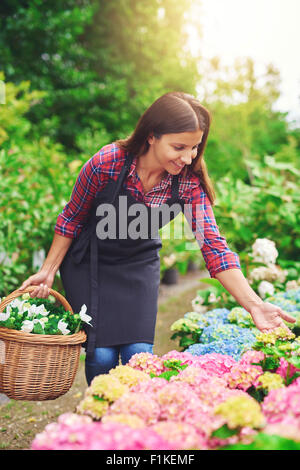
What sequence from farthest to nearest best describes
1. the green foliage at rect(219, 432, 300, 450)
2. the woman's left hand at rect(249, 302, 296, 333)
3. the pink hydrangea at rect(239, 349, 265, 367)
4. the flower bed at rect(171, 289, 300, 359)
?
the flower bed at rect(171, 289, 300, 359) → the woman's left hand at rect(249, 302, 296, 333) → the pink hydrangea at rect(239, 349, 265, 367) → the green foliage at rect(219, 432, 300, 450)

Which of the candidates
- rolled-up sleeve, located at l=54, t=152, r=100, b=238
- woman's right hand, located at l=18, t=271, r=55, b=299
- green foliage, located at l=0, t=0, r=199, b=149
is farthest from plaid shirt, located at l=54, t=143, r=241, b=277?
green foliage, located at l=0, t=0, r=199, b=149

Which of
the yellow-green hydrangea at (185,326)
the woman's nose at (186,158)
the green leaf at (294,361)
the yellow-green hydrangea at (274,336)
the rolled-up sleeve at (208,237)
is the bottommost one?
the yellow-green hydrangea at (185,326)

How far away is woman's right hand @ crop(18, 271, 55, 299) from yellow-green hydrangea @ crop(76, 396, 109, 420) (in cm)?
82

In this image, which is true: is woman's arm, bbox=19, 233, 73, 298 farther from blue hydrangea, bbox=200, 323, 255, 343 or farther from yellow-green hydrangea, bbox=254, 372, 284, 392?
yellow-green hydrangea, bbox=254, 372, 284, 392

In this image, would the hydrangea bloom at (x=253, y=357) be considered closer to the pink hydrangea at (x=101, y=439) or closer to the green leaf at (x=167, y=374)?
the green leaf at (x=167, y=374)

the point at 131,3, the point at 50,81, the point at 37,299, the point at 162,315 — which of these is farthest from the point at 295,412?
the point at 131,3

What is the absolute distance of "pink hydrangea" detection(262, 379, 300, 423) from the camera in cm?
98

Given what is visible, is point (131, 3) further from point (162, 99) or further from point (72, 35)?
point (162, 99)

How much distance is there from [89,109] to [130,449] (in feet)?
31.4

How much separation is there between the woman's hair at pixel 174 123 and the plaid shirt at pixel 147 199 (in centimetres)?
4

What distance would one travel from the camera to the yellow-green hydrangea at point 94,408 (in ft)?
3.58

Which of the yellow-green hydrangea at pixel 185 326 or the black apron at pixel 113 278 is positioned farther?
the yellow-green hydrangea at pixel 185 326

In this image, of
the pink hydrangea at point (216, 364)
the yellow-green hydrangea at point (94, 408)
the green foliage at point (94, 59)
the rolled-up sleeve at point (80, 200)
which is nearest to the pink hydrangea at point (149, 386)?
the yellow-green hydrangea at point (94, 408)

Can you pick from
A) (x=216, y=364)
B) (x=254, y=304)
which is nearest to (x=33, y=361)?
(x=216, y=364)
